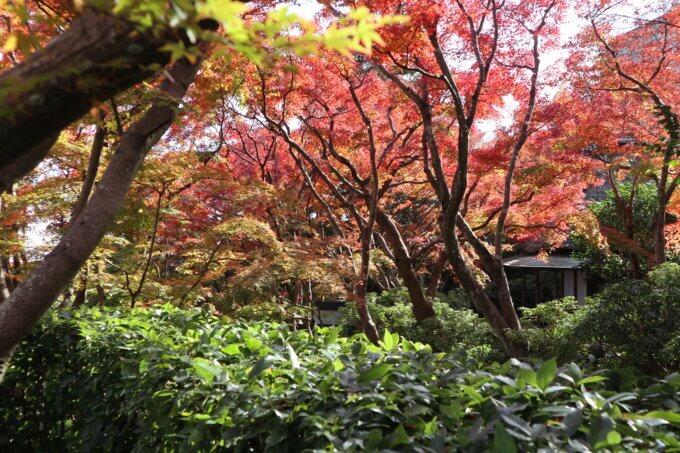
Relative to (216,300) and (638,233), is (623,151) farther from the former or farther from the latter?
(216,300)

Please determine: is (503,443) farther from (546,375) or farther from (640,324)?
(640,324)

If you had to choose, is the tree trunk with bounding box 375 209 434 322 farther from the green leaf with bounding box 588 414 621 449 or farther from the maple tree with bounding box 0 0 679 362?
the green leaf with bounding box 588 414 621 449

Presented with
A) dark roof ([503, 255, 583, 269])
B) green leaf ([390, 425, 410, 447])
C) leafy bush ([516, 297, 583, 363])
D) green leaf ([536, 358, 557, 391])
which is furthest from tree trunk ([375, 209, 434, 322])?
green leaf ([390, 425, 410, 447])

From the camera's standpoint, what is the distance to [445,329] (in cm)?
947

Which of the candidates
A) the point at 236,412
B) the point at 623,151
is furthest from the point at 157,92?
the point at 623,151

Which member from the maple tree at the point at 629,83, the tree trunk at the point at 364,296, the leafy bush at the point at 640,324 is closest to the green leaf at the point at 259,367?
the leafy bush at the point at 640,324

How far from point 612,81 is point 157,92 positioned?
862 centimetres

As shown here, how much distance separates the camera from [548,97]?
8844mm

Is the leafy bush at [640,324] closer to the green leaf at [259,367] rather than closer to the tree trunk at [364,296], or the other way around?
the tree trunk at [364,296]

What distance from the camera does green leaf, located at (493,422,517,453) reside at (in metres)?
1.31

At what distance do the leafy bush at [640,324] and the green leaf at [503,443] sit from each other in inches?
181

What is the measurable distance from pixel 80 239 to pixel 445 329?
7.97 meters

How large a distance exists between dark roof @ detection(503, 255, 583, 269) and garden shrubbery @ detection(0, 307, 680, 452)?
44.3 ft

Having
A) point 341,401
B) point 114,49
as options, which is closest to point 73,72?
point 114,49
